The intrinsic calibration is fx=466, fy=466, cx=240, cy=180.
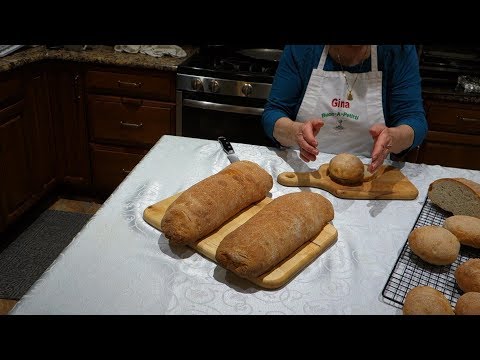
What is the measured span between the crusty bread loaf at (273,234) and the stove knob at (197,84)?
1.47m

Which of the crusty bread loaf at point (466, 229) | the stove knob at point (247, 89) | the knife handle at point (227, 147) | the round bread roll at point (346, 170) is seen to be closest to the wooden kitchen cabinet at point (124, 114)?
the stove knob at point (247, 89)

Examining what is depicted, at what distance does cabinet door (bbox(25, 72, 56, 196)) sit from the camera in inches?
95.6

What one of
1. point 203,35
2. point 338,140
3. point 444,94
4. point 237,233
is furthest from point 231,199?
point 444,94

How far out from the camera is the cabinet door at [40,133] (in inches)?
95.6

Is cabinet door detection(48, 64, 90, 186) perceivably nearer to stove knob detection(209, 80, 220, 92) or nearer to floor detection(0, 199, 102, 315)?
floor detection(0, 199, 102, 315)

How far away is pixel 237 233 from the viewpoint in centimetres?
94

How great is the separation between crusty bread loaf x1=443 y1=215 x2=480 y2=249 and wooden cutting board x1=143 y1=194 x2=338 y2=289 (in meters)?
0.27

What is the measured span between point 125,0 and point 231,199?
968 mm

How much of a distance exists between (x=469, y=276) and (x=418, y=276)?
0.34ft

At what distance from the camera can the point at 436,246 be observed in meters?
0.96

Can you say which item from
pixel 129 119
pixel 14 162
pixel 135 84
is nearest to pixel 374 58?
pixel 135 84

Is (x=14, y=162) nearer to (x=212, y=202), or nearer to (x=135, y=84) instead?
(x=135, y=84)

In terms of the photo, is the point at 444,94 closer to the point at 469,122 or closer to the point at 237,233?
the point at 469,122

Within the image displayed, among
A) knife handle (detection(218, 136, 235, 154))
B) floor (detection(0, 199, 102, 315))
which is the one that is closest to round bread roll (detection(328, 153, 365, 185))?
knife handle (detection(218, 136, 235, 154))
